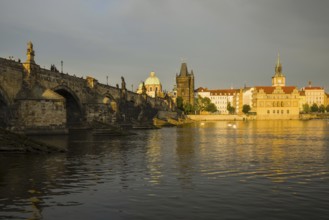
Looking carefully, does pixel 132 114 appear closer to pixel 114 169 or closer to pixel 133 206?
pixel 114 169

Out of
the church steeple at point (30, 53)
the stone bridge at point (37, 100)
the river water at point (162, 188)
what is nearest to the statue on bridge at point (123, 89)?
the stone bridge at point (37, 100)

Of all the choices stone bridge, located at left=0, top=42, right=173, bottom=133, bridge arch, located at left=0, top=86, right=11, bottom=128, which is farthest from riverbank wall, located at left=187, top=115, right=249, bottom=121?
bridge arch, located at left=0, top=86, right=11, bottom=128

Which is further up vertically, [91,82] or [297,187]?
[91,82]

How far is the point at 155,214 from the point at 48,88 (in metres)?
44.8

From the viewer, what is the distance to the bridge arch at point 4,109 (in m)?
44.0

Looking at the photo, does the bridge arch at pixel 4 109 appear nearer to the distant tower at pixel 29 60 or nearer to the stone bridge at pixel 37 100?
the stone bridge at pixel 37 100

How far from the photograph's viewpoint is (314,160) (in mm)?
26188

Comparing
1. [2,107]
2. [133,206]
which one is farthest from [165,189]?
[2,107]

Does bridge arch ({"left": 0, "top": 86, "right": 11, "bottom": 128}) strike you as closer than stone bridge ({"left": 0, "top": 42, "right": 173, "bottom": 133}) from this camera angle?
Yes

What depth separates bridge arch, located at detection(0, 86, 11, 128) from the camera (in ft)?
144

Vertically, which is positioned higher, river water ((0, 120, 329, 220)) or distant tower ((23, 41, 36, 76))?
distant tower ((23, 41, 36, 76))

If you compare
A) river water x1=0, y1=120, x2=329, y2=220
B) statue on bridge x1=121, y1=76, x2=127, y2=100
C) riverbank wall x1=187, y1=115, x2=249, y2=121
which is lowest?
river water x1=0, y1=120, x2=329, y2=220

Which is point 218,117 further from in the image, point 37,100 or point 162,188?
point 162,188

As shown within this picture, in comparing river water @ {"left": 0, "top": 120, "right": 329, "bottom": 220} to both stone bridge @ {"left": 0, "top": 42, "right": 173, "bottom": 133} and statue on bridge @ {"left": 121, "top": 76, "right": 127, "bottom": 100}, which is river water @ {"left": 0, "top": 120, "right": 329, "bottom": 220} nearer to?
stone bridge @ {"left": 0, "top": 42, "right": 173, "bottom": 133}
